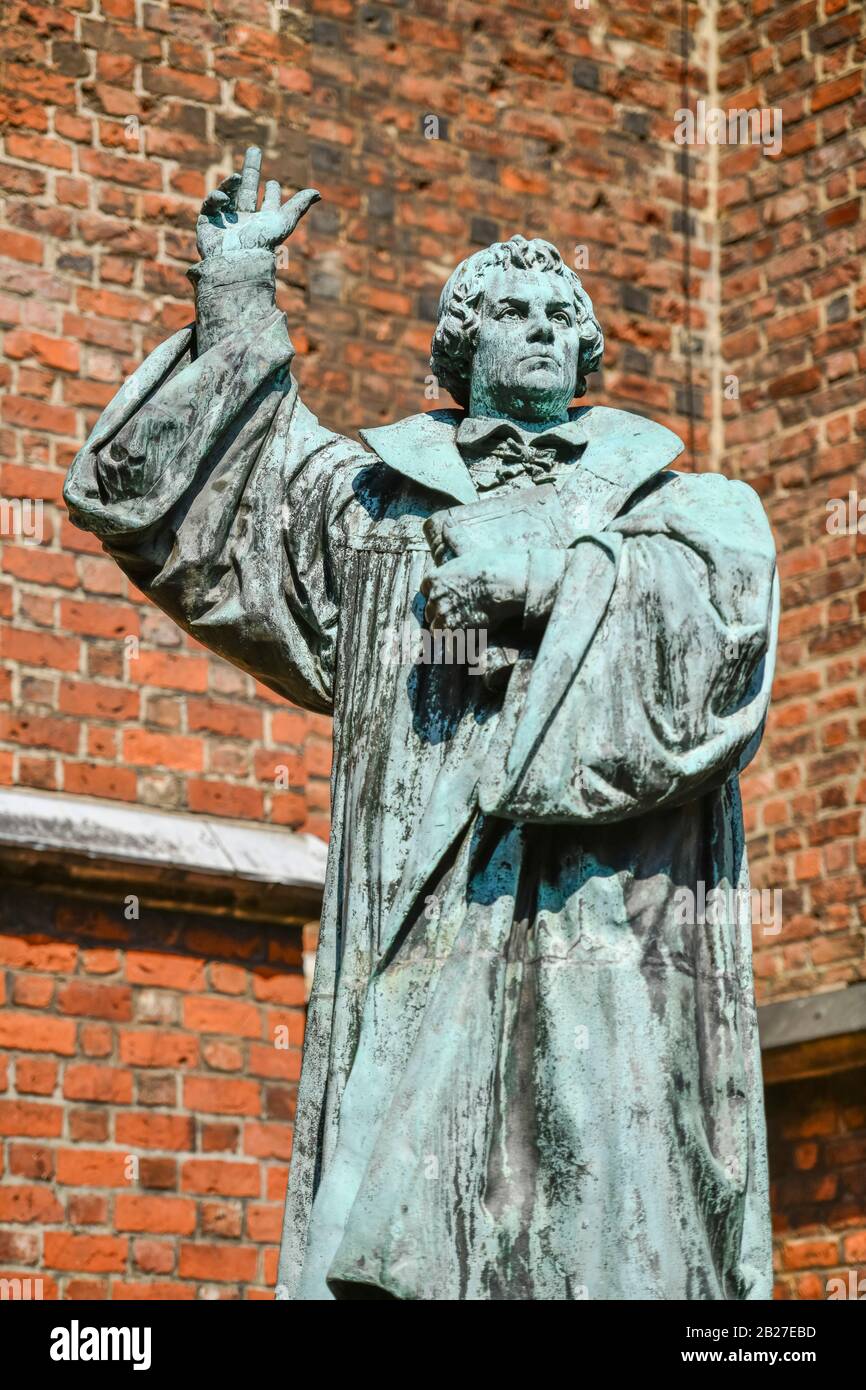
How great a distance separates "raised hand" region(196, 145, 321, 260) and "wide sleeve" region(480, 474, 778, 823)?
2.76 feet

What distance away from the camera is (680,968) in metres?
4.68

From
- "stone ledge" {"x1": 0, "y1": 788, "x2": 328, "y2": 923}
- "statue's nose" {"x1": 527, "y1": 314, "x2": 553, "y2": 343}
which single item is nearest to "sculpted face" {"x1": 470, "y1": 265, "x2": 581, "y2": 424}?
"statue's nose" {"x1": 527, "y1": 314, "x2": 553, "y2": 343}

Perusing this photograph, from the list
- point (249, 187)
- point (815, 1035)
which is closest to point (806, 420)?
point (815, 1035)

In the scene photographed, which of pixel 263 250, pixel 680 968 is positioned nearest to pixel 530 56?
pixel 263 250

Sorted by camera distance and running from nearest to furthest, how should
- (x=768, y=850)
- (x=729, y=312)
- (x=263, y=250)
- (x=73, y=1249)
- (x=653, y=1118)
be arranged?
(x=653, y=1118) → (x=263, y=250) → (x=73, y=1249) → (x=768, y=850) → (x=729, y=312)

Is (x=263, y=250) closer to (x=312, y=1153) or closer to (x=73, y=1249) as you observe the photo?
(x=312, y=1153)

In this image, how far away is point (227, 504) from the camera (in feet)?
16.9

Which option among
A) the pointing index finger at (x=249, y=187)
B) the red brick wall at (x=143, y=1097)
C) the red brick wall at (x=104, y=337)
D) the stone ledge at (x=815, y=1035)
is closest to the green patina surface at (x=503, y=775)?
the pointing index finger at (x=249, y=187)

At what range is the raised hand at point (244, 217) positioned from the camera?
5.21 meters

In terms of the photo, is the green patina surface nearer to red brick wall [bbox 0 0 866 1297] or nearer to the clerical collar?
the clerical collar

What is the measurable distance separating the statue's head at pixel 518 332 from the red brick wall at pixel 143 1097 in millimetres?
5278

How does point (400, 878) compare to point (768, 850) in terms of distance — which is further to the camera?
point (768, 850)

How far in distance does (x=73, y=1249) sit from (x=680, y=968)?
559cm

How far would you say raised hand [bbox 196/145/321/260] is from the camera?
521cm
